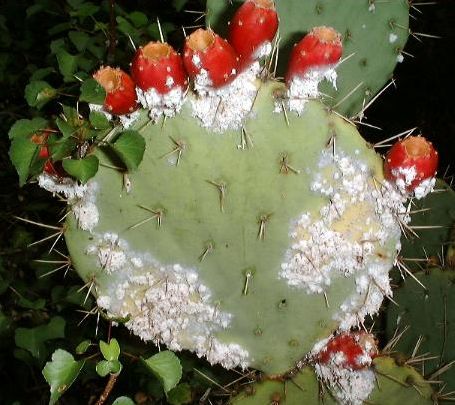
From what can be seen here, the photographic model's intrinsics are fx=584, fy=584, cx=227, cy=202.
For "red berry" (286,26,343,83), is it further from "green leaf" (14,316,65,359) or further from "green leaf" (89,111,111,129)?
"green leaf" (14,316,65,359)

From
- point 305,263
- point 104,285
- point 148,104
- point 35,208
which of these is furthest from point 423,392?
point 35,208

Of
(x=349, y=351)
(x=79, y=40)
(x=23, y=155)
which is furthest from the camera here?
(x=79, y=40)

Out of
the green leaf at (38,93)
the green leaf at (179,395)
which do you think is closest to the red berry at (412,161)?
the green leaf at (38,93)

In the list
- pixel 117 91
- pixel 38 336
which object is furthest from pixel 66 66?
pixel 38 336

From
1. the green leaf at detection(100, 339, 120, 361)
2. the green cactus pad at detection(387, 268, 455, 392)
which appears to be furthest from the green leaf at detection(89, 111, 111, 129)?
the green cactus pad at detection(387, 268, 455, 392)

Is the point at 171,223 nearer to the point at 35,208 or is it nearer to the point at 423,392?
the point at 423,392

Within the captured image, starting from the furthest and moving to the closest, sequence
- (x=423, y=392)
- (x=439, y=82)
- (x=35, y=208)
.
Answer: (x=439, y=82) → (x=35, y=208) → (x=423, y=392)

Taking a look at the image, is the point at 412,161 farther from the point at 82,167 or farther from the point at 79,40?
the point at 79,40
